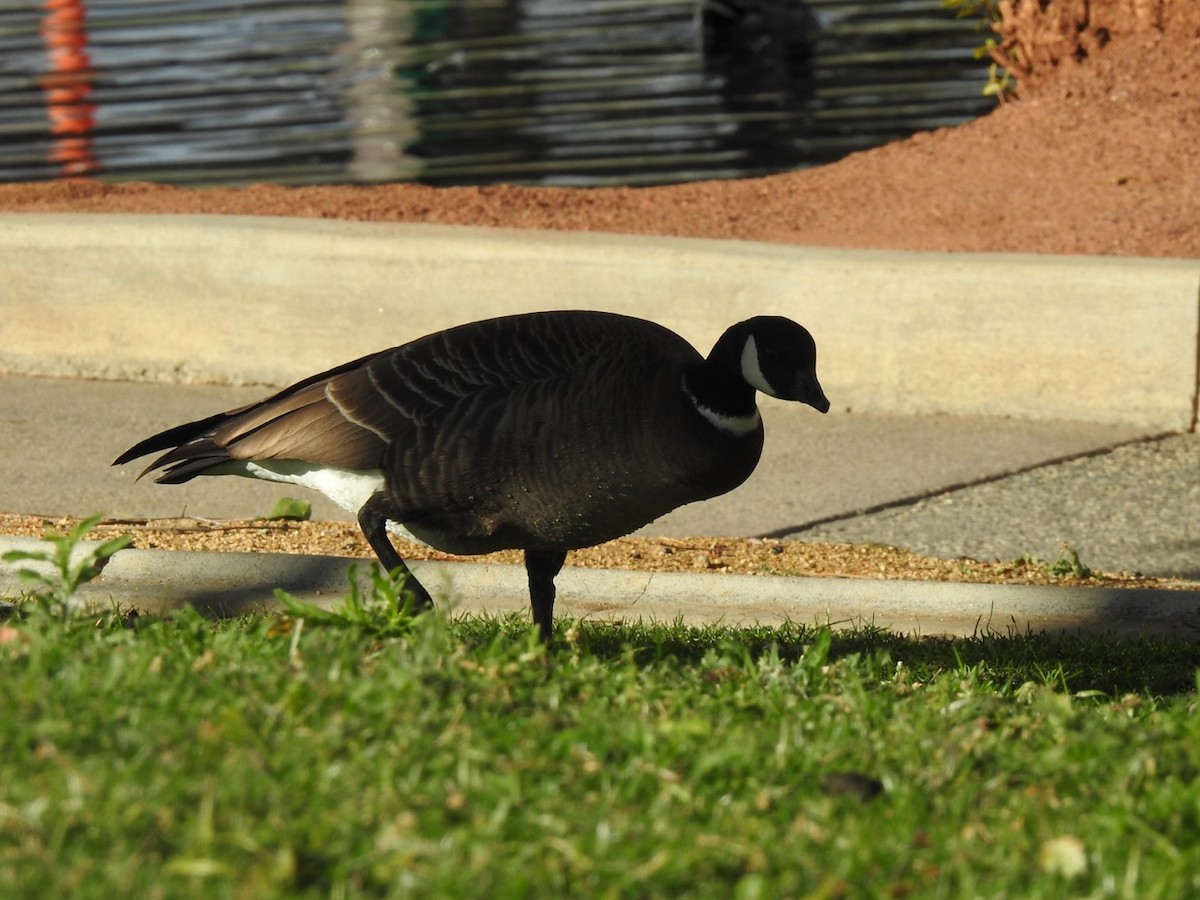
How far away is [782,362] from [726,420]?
0.69ft

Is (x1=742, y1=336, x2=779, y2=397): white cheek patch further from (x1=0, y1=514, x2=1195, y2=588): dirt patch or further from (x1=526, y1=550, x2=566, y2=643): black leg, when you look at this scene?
(x1=0, y1=514, x2=1195, y2=588): dirt patch

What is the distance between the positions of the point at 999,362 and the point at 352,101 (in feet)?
31.3

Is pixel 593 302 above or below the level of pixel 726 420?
below

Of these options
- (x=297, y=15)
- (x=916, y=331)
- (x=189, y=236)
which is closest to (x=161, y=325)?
(x=189, y=236)

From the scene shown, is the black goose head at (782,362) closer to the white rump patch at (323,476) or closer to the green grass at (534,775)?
the green grass at (534,775)

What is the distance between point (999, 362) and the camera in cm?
765

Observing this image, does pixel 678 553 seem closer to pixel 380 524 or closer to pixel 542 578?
pixel 542 578

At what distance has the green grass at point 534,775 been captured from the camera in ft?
8.98

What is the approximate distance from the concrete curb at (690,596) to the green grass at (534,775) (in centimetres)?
128

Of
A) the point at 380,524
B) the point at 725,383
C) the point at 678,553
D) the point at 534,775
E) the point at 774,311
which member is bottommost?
the point at 678,553

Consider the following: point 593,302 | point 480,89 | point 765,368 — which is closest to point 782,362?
point 765,368

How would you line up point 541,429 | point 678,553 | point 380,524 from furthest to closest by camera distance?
1. point 678,553
2. point 380,524
3. point 541,429

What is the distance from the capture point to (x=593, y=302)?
7.97 meters

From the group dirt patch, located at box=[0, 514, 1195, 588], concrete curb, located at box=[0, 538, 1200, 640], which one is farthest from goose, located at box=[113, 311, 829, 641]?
dirt patch, located at box=[0, 514, 1195, 588]
